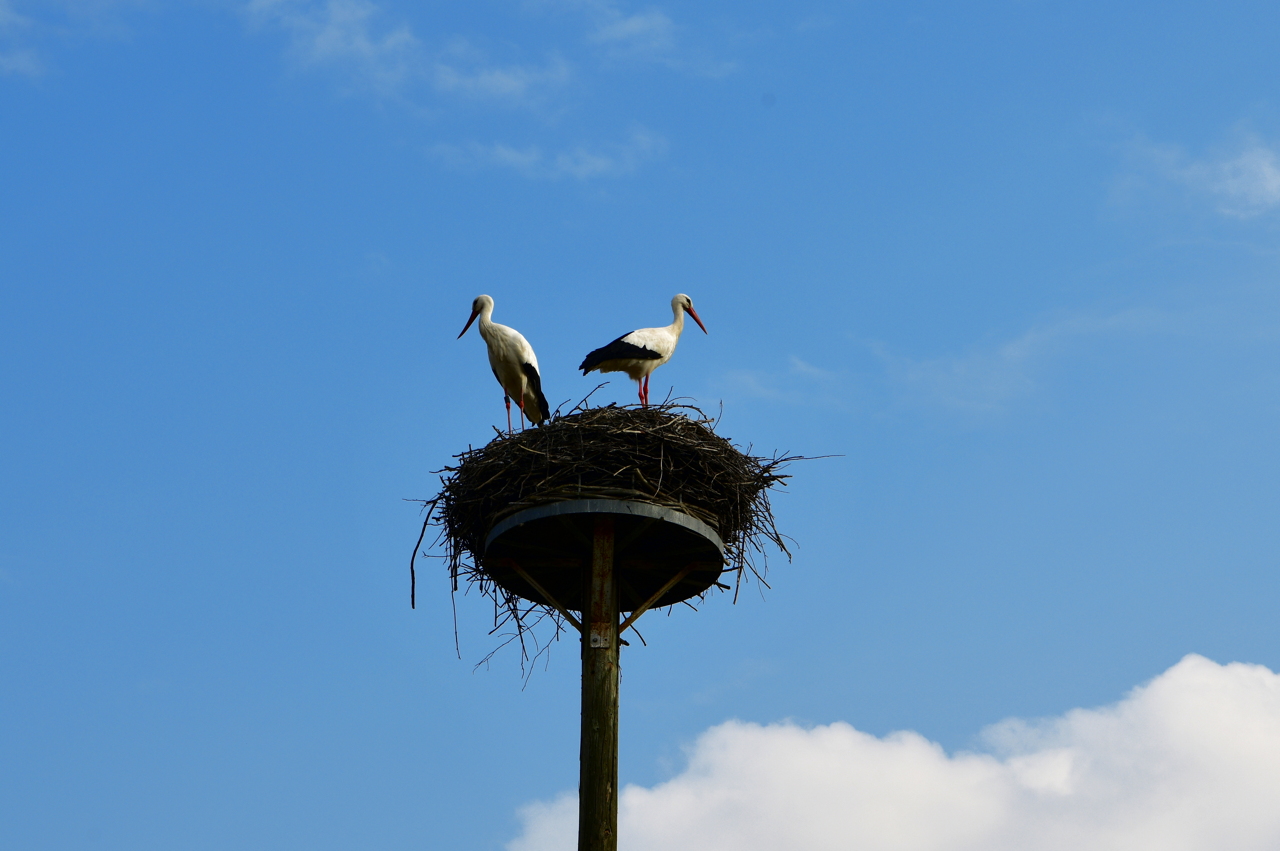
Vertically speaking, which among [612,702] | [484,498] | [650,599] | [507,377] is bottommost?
[612,702]

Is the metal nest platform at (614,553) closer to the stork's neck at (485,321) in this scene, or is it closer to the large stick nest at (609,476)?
the large stick nest at (609,476)

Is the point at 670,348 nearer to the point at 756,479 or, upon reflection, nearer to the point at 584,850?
the point at 756,479

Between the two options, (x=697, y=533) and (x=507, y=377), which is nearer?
(x=697, y=533)

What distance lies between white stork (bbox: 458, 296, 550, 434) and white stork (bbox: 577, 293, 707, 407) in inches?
23.6

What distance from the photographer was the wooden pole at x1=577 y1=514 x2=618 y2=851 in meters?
8.62

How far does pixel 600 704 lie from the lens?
357 inches

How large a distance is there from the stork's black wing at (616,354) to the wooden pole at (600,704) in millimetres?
3600

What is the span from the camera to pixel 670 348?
13.7 m

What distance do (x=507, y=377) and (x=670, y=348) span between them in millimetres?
1701

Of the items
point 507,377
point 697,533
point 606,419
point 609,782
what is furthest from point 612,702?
point 507,377

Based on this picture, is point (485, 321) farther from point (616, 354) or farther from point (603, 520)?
point (603, 520)

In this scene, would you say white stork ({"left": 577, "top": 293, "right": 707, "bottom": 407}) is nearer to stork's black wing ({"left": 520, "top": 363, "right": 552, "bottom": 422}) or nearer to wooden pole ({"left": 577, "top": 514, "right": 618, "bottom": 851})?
stork's black wing ({"left": 520, "top": 363, "right": 552, "bottom": 422})

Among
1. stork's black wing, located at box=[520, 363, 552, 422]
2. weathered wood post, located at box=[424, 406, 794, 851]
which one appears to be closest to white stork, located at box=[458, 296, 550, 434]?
stork's black wing, located at box=[520, 363, 552, 422]

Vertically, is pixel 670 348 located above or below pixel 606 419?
above
